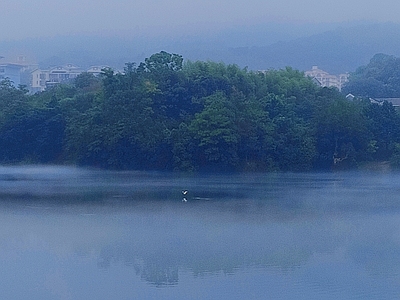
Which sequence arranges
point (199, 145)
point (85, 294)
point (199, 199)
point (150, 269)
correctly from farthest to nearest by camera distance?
point (199, 145) → point (199, 199) → point (150, 269) → point (85, 294)

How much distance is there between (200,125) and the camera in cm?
1914

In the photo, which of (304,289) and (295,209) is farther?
(295,209)

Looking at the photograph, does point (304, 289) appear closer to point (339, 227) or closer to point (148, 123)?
→ point (339, 227)

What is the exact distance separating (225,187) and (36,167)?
709cm

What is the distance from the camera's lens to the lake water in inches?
303

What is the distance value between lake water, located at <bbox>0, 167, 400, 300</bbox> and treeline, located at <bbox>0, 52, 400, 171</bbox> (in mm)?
2984

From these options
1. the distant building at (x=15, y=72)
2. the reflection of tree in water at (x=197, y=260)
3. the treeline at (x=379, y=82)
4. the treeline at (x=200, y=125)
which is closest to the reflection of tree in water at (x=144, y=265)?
the reflection of tree in water at (x=197, y=260)

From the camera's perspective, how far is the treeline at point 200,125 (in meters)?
19.3

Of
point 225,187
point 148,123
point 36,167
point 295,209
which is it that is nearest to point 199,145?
point 148,123

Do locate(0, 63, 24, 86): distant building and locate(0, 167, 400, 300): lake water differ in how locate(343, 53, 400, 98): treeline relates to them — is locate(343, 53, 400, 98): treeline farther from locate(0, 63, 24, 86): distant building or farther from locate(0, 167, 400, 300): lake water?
locate(0, 63, 24, 86): distant building

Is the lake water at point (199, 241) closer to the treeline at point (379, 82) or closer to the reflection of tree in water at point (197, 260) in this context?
the reflection of tree in water at point (197, 260)

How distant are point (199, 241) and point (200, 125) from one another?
31.3 ft

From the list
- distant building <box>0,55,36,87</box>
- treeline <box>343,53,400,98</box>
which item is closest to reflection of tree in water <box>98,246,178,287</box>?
treeline <box>343,53,400,98</box>

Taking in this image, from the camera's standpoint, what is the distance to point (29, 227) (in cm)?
1096
